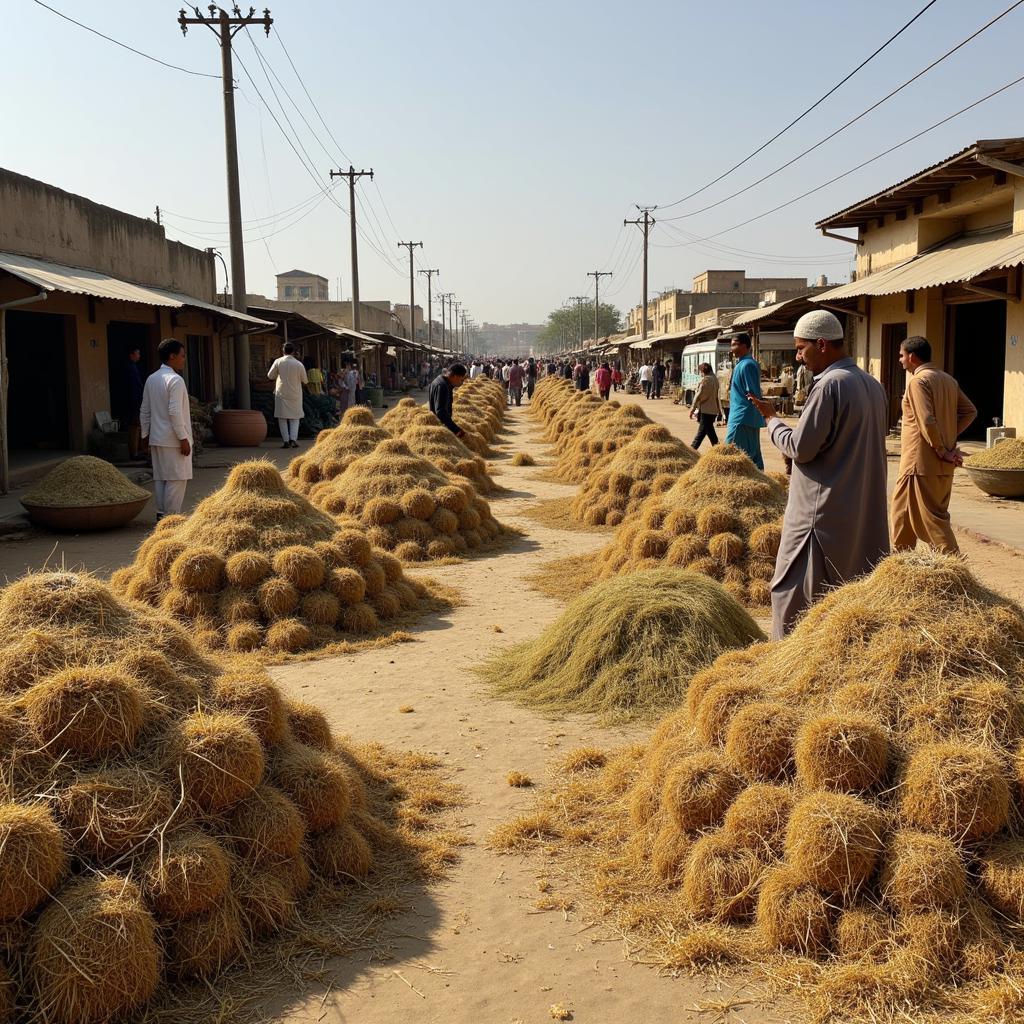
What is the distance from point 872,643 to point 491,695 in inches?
112

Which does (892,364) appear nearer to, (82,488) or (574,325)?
(82,488)

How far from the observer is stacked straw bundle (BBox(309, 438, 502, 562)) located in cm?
1016

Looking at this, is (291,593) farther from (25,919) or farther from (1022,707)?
(1022,707)

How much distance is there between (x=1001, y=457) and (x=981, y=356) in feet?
30.1

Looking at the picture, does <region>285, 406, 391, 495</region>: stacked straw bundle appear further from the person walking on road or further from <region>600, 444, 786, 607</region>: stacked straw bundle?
the person walking on road

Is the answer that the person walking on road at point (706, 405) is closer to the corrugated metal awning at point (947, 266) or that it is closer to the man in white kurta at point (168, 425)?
the corrugated metal awning at point (947, 266)

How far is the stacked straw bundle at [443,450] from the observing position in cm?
1303

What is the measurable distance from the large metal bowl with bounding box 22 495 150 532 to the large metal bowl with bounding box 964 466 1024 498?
33.7 feet

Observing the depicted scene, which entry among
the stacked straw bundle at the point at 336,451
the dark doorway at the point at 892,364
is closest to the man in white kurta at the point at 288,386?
the stacked straw bundle at the point at 336,451

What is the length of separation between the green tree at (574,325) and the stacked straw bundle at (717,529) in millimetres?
121136

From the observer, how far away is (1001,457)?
12.9m

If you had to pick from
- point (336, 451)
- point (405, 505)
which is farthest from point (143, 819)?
point (336, 451)

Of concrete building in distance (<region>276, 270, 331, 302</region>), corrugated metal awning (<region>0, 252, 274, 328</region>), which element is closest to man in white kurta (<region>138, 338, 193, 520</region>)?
corrugated metal awning (<region>0, 252, 274, 328</region>)

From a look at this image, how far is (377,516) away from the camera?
33.3 ft
